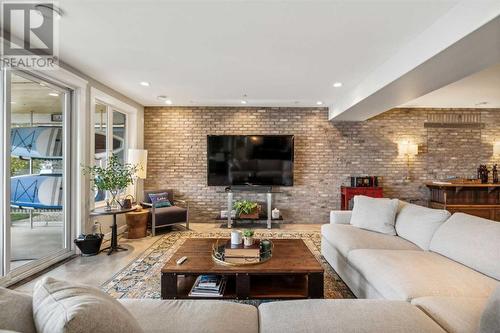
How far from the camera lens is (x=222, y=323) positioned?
1.24 m

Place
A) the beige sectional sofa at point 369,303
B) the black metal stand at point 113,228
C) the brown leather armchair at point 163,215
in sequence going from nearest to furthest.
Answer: the beige sectional sofa at point 369,303 → the black metal stand at point 113,228 → the brown leather armchair at point 163,215

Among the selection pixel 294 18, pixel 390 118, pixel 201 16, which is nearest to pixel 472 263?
pixel 294 18

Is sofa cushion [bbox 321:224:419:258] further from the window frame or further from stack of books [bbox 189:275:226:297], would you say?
the window frame

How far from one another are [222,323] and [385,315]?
83cm

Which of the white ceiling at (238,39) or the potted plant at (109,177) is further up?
the white ceiling at (238,39)

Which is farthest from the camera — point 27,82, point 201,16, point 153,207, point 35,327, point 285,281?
point 153,207

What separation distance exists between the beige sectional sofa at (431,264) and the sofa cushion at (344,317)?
0.18m

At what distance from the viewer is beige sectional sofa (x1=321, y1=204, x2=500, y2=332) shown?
1.44 metres

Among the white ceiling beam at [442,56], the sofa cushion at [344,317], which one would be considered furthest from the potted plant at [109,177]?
the white ceiling beam at [442,56]

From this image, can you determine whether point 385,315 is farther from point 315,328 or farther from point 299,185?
point 299,185

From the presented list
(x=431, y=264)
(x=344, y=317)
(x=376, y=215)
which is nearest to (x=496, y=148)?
(x=376, y=215)

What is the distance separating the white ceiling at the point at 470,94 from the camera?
3.58 meters

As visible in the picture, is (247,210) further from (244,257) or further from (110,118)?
(110,118)

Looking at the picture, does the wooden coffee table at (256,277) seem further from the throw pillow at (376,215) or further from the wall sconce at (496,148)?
the wall sconce at (496,148)
